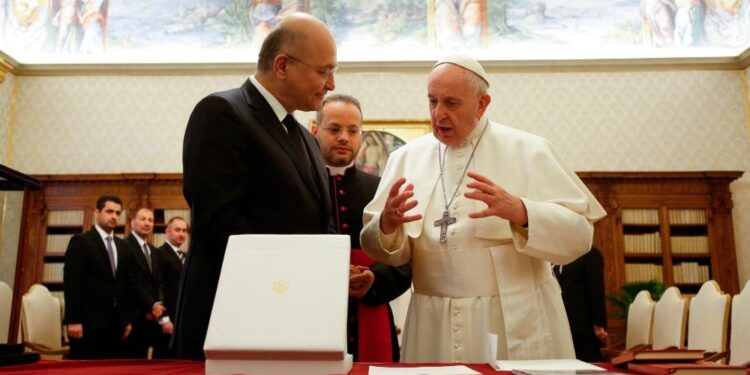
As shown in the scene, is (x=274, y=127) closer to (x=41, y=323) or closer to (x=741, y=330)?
(x=741, y=330)

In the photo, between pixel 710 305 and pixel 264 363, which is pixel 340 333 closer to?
pixel 264 363

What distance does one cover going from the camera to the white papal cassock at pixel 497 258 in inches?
89.1

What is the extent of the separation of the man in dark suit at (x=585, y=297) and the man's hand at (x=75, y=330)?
4824 mm

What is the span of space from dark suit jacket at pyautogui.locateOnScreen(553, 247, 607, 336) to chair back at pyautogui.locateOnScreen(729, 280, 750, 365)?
2.53 meters

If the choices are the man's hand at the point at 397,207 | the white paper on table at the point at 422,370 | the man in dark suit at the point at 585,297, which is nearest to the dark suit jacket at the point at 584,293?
the man in dark suit at the point at 585,297

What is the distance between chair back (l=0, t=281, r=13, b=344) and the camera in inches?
70.6

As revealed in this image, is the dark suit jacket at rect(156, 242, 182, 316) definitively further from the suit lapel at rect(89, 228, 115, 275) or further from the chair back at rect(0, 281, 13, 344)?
the chair back at rect(0, 281, 13, 344)

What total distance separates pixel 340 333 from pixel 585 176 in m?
8.74

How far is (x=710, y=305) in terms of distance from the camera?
4.51 meters

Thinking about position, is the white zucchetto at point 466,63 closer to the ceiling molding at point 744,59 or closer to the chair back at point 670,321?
the chair back at point 670,321

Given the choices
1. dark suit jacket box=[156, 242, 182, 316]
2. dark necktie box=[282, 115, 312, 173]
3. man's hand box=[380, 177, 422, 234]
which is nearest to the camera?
man's hand box=[380, 177, 422, 234]

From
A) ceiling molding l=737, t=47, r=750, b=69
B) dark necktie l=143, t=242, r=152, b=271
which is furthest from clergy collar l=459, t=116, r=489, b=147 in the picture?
ceiling molding l=737, t=47, r=750, b=69

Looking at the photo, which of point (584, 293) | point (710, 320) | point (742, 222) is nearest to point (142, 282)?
point (584, 293)

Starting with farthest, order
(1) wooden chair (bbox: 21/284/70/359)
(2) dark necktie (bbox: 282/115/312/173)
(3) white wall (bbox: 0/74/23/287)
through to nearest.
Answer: (1) wooden chair (bbox: 21/284/70/359) → (2) dark necktie (bbox: 282/115/312/173) → (3) white wall (bbox: 0/74/23/287)
